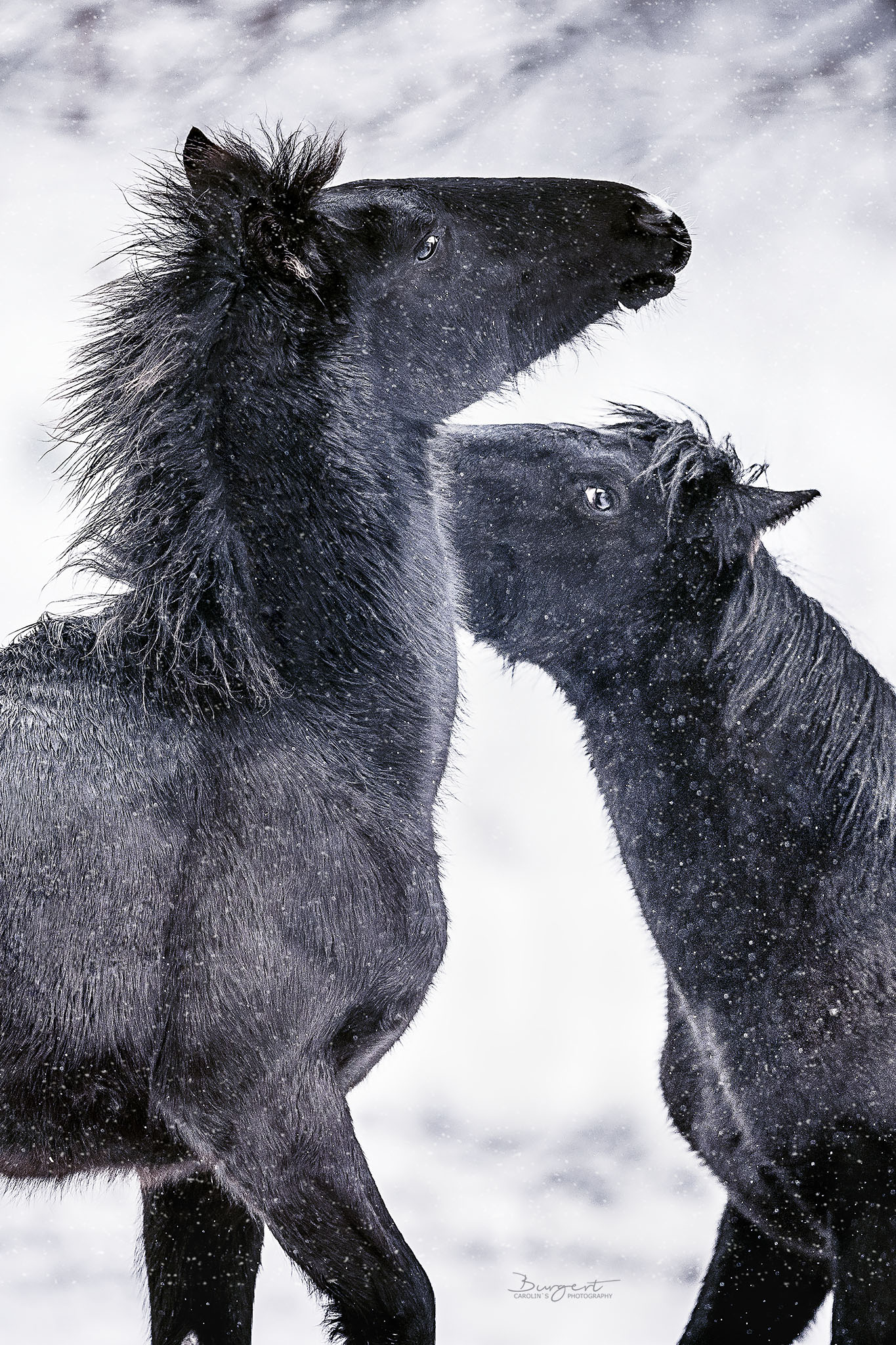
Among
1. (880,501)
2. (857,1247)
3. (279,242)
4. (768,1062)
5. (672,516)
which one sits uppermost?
(880,501)

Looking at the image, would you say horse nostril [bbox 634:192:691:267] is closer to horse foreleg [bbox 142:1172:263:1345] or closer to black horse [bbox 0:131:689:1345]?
black horse [bbox 0:131:689:1345]

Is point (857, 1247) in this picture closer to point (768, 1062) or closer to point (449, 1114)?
point (768, 1062)

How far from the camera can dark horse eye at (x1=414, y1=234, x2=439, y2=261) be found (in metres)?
0.95

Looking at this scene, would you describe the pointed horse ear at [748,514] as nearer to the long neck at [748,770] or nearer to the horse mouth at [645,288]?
the long neck at [748,770]

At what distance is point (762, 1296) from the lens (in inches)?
39.8

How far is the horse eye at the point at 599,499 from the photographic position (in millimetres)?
1054

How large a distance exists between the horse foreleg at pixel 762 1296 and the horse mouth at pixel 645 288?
74cm

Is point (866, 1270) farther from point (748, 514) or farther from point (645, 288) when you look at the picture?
point (645, 288)

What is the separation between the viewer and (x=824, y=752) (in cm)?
98

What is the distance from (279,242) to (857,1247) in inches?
31.5

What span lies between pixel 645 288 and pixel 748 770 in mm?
385

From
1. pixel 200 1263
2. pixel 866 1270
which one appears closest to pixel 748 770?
pixel 866 1270

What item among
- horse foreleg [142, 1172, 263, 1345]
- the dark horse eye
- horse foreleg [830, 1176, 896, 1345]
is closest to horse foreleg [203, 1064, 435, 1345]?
horse foreleg [142, 1172, 263, 1345]

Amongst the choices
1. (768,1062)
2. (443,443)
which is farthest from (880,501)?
(768,1062)
